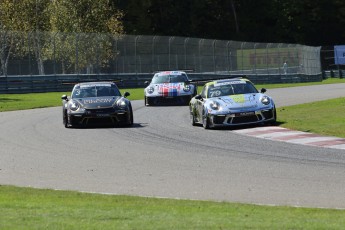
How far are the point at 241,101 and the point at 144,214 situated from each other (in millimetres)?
13908

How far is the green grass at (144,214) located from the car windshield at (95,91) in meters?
13.8

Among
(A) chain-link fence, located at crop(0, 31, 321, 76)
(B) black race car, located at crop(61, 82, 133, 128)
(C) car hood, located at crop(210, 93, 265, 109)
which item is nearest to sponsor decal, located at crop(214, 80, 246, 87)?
(C) car hood, located at crop(210, 93, 265, 109)

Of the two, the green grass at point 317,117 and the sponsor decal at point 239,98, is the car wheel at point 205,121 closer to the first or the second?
the sponsor decal at point 239,98

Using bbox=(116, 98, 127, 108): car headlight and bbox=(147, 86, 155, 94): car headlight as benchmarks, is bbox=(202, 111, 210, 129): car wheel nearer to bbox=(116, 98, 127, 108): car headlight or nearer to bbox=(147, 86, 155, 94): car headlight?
bbox=(116, 98, 127, 108): car headlight

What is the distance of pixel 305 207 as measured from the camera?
36.4ft

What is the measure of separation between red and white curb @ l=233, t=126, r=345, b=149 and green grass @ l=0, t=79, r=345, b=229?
7.11 metres

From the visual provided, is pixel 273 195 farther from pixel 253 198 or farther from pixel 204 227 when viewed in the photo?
pixel 204 227

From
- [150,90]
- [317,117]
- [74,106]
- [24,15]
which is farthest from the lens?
[24,15]

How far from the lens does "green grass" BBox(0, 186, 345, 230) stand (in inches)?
363

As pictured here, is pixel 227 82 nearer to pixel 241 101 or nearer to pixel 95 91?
pixel 241 101

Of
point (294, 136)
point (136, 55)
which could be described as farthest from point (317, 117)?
point (136, 55)

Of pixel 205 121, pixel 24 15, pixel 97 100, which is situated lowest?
pixel 205 121

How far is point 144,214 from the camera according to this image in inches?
404

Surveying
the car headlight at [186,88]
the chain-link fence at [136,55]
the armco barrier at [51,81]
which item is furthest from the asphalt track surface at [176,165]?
the chain-link fence at [136,55]
